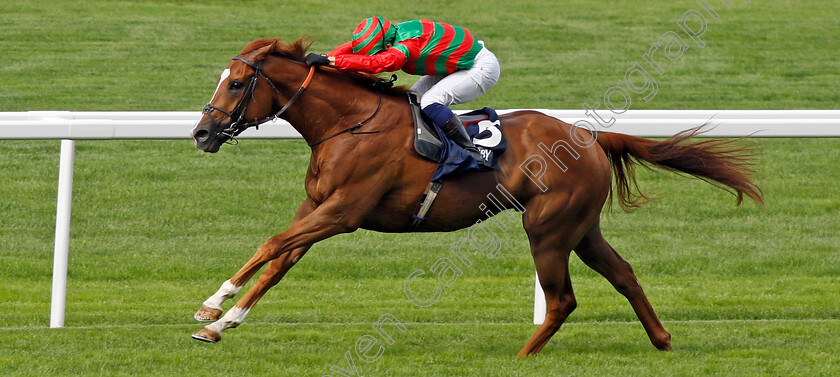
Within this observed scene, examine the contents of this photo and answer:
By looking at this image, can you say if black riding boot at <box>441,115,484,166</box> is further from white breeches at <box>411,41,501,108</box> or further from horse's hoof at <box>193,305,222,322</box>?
horse's hoof at <box>193,305,222,322</box>

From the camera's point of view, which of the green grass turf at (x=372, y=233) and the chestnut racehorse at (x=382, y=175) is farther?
the green grass turf at (x=372, y=233)

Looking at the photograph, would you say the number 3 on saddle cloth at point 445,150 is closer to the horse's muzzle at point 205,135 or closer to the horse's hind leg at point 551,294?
the horse's hind leg at point 551,294

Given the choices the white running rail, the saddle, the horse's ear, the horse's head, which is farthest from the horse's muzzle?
the saddle

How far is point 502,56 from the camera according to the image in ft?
44.1

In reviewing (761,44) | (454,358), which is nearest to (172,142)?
(454,358)

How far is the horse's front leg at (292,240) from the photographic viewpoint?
4.61m

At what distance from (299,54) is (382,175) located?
647mm

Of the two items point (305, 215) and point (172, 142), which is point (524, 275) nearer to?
point (305, 215)

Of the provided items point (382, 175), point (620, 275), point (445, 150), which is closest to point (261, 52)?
point (382, 175)

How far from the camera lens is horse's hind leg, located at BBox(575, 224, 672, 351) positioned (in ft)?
16.8

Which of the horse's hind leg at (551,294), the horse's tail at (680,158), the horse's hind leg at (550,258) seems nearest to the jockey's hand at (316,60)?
the horse's hind leg at (550,258)

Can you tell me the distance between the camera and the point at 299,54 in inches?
193

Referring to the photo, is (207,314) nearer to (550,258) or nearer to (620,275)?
(550,258)

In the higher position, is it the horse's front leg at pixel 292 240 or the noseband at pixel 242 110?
the noseband at pixel 242 110
